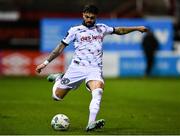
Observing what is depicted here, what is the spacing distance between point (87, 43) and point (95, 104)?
119cm

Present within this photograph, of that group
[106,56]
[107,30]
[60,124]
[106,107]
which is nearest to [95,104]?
[60,124]

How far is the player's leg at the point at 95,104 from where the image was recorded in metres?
11.2

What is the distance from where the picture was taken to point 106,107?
16.0 metres

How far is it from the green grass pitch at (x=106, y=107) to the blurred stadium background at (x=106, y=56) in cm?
2

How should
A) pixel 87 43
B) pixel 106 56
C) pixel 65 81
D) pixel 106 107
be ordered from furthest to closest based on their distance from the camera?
1. pixel 106 56
2. pixel 106 107
3. pixel 65 81
4. pixel 87 43

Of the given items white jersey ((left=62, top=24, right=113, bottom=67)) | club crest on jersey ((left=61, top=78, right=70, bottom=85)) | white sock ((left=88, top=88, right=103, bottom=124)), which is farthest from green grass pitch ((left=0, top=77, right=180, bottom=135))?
white jersey ((left=62, top=24, right=113, bottom=67))

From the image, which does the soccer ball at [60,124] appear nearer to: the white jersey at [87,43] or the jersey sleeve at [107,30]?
the white jersey at [87,43]

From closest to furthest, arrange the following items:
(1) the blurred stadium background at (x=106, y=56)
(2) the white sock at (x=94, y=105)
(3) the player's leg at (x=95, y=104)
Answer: (3) the player's leg at (x=95, y=104) → (2) the white sock at (x=94, y=105) → (1) the blurred stadium background at (x=106, y=56)

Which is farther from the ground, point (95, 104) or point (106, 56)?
point (106, 56)

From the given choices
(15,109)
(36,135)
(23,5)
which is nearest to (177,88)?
(15,109)

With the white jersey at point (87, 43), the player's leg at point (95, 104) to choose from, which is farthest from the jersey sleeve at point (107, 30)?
the player's leg at point (95, 104)

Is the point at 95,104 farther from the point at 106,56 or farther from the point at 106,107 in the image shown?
the point at 106,56

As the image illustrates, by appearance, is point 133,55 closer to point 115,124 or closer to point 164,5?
point 164,5

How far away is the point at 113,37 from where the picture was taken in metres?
28.4
